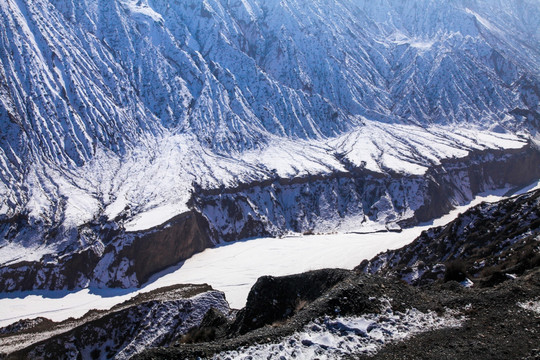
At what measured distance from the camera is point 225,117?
82812mm

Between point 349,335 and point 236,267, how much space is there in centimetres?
4036

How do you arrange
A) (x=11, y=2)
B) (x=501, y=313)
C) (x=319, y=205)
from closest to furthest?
(x=501, y=313)
(x=319, y=205)
(x=11, y=2)

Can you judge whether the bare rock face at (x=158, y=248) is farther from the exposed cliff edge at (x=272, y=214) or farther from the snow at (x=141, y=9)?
the snow at (x=141, y=9)

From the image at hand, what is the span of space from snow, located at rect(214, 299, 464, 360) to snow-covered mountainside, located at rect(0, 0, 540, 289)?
43279mm

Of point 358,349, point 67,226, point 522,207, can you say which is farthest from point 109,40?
point 358,349

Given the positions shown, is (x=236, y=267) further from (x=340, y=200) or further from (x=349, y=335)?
(x=349, y=335)

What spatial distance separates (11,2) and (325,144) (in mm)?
64090

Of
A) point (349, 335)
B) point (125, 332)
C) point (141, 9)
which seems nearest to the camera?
point (349, 335)

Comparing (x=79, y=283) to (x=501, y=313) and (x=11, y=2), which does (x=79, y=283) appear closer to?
(x=501, y=313)

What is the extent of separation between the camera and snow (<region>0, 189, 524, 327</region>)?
4325 cm

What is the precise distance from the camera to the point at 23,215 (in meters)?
55.7

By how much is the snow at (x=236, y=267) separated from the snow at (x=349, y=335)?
93.7 feet

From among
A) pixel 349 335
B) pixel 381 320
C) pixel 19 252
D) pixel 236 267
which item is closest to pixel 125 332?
pixel 349 335

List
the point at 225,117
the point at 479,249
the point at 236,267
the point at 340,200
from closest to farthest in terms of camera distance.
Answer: the point at 479,249 < the point at 236,267 < the point at 340,200 < the point at 225,117
